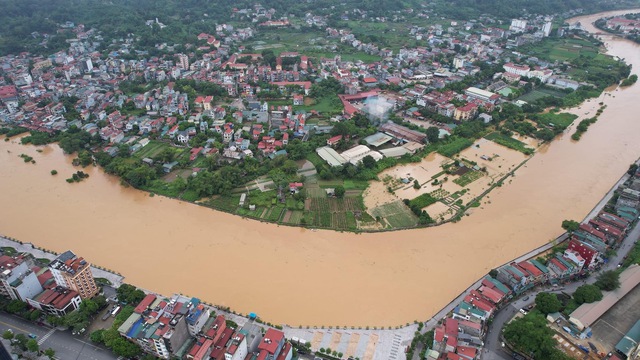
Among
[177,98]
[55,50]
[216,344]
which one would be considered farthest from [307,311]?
[55,50]

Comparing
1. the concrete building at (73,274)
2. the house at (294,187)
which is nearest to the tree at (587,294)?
the house at (294,187)

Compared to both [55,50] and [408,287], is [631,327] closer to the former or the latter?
[408,287]

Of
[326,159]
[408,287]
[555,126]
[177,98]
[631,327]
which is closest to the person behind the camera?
[631,327]

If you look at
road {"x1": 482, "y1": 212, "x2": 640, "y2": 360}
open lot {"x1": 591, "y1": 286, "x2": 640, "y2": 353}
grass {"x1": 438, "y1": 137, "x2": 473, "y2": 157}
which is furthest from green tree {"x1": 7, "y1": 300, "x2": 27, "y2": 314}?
grass {"x1": 438, "y1": 137, "x2": 473, "y2": 157}

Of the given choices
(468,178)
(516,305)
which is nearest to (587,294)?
(516,305)

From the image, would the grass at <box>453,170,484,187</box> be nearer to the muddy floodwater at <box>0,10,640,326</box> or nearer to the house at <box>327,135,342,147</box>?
the muddy floodwater at <box>0,10,640,326</box>

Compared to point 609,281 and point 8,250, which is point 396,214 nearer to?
point 609,281

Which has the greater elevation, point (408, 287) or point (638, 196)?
point (638, 196)
